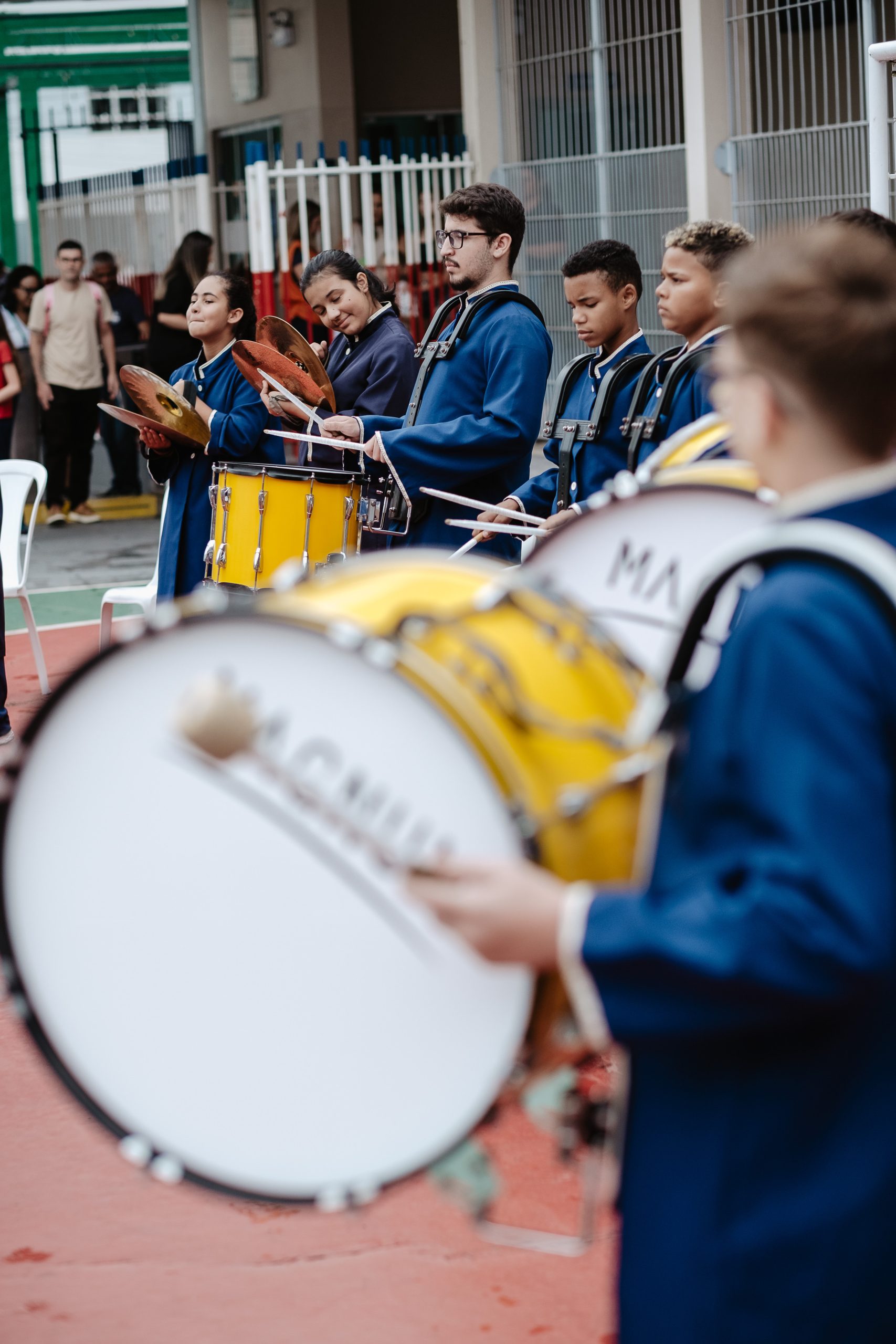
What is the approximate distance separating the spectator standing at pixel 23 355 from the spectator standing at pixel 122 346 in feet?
1.59

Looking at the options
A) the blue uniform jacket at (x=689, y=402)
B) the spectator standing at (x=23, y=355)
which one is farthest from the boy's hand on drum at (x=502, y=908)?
the spectator standing at (x=23, y=355)

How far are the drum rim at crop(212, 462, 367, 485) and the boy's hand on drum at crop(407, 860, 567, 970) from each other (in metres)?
3.66

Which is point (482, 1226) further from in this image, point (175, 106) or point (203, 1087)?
point (175, 106)

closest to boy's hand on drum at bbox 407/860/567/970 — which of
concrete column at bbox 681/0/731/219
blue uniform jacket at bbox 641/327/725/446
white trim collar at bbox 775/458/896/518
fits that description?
white trim collar at bbox 775/458/896/518

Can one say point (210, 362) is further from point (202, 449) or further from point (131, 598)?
point (131, 598)

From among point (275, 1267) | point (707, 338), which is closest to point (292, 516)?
point (707, 338)

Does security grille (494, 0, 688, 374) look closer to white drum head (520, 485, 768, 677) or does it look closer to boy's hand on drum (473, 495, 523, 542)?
boy's hand on drum (473, 495, 523, 542)

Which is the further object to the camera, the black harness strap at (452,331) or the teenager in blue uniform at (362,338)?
the teenager in blue uniform at (362,338)

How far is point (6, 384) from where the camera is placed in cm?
910

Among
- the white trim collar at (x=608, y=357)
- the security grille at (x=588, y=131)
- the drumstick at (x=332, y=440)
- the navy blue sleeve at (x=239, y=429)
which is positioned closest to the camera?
the white trim collar at (x=608, y=357)

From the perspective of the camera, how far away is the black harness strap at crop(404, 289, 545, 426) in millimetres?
4562

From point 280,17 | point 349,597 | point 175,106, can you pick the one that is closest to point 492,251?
point 349,597

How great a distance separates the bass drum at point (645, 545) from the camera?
70.2 inches

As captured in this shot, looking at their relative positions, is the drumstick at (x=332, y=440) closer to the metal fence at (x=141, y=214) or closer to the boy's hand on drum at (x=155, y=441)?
the boy's hand on drum at (x=155, y=441)
